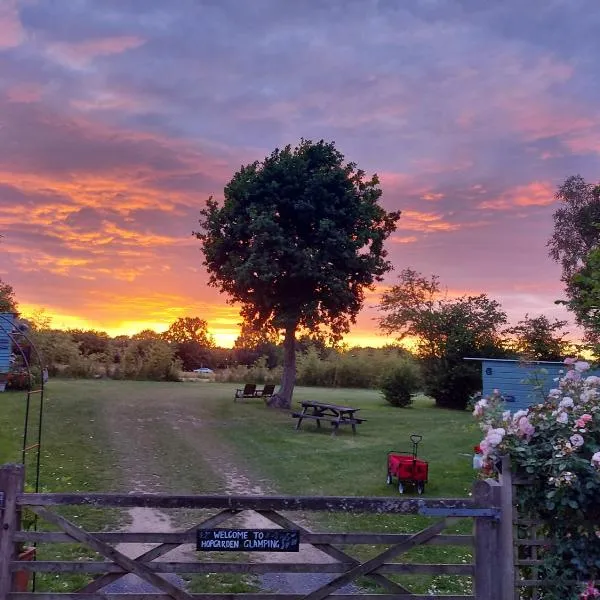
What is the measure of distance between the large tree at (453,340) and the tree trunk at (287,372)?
1110 cm

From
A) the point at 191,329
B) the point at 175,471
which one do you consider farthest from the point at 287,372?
the point at 191,329

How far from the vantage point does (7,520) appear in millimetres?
4383

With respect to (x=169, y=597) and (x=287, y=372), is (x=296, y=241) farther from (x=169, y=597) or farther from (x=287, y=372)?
(x=169, y=597)

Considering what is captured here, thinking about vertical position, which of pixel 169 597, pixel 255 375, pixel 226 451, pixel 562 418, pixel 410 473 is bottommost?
pixel 226 451

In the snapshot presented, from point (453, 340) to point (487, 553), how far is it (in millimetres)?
31312

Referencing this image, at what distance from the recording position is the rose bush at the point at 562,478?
4.39m

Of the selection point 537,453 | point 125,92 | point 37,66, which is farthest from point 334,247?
point 537,453

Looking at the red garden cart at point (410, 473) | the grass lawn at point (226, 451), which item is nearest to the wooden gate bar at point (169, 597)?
the grass lawn at point (226, 451)

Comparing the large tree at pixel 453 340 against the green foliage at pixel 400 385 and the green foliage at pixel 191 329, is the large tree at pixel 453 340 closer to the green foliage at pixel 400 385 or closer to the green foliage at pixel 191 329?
the green foliage at pixel 400 385

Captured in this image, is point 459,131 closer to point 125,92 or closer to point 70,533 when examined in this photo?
point 125,92

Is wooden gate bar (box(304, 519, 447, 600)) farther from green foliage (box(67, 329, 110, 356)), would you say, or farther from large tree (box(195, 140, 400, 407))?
green foliage (box(67, 329, 110, 356))

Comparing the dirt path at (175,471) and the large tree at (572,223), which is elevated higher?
the large tree at (572,223)

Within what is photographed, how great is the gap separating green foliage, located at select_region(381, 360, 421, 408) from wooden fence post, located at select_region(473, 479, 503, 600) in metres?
29.4

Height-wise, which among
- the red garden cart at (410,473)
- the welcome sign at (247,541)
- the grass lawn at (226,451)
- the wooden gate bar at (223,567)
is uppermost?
the welcome sign at (247,541)
